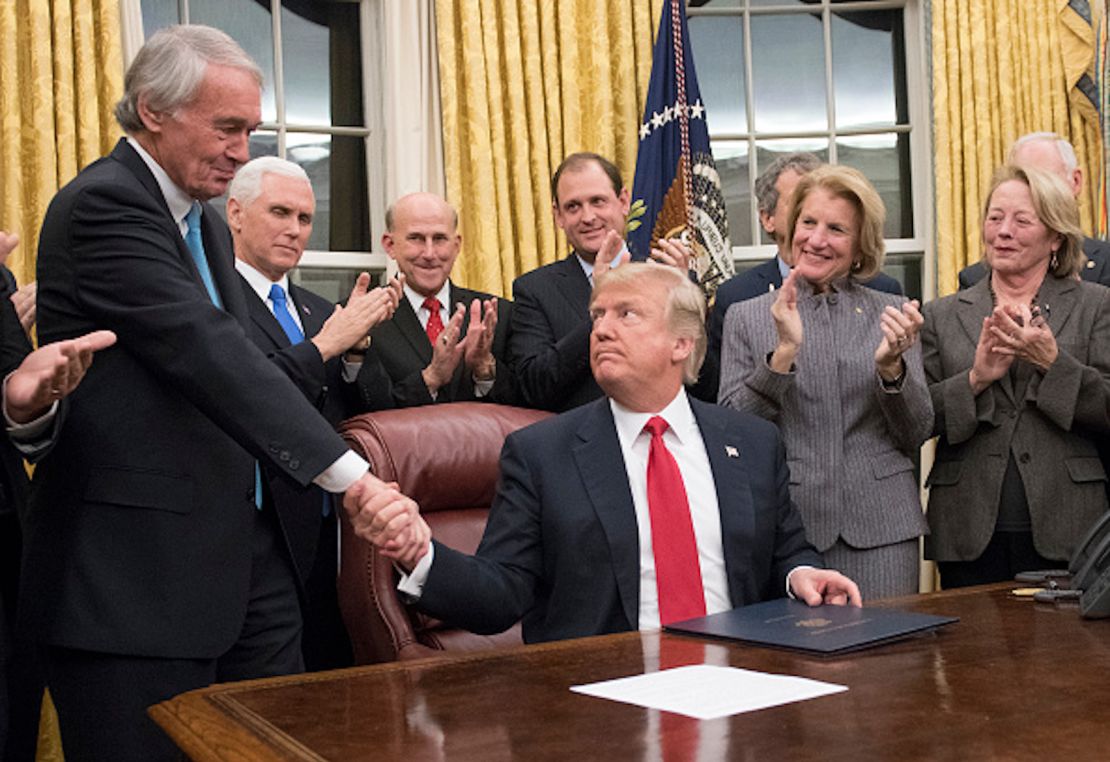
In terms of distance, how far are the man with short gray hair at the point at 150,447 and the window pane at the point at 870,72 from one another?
415 centimetres

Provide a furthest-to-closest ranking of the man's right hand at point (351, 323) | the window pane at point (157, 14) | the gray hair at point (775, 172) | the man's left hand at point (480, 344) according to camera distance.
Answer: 1. the window pane at point (157, 14)
2. the gray hair at point (775, 172)
3. the man's left hand at point (480, 344)
4. the man's right hand at point (351, 323)

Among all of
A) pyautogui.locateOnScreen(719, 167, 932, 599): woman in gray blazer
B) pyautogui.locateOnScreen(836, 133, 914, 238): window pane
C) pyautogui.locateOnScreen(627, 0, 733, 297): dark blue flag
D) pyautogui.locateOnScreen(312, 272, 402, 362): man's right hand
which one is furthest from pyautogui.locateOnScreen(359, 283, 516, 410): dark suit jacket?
pyautogui.locateOnScreen(836, 133, 914, 238): window pane

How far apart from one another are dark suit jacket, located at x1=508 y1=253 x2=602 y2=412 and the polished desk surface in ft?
5.14

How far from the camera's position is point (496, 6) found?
16.9 ft

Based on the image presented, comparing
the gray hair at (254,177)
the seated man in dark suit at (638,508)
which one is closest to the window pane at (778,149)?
the gray hair at (254,177)

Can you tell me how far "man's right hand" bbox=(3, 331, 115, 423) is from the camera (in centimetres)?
204

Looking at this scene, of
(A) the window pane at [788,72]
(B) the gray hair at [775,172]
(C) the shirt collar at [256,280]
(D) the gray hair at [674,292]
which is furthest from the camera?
(A) the window pane at [788,72]

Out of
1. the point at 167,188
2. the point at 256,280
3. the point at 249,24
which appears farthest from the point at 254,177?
the point at 249,24

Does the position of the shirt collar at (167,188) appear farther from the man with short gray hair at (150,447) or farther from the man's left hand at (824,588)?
the man's left hand at (824,588)

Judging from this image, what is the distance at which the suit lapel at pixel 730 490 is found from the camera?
2.44 metres

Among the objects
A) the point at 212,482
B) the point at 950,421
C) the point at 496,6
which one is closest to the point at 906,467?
the point at 950,421

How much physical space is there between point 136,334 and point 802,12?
14.5 ft

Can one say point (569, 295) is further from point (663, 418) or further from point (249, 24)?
point (249, 24)

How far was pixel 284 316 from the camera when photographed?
11.1ft
